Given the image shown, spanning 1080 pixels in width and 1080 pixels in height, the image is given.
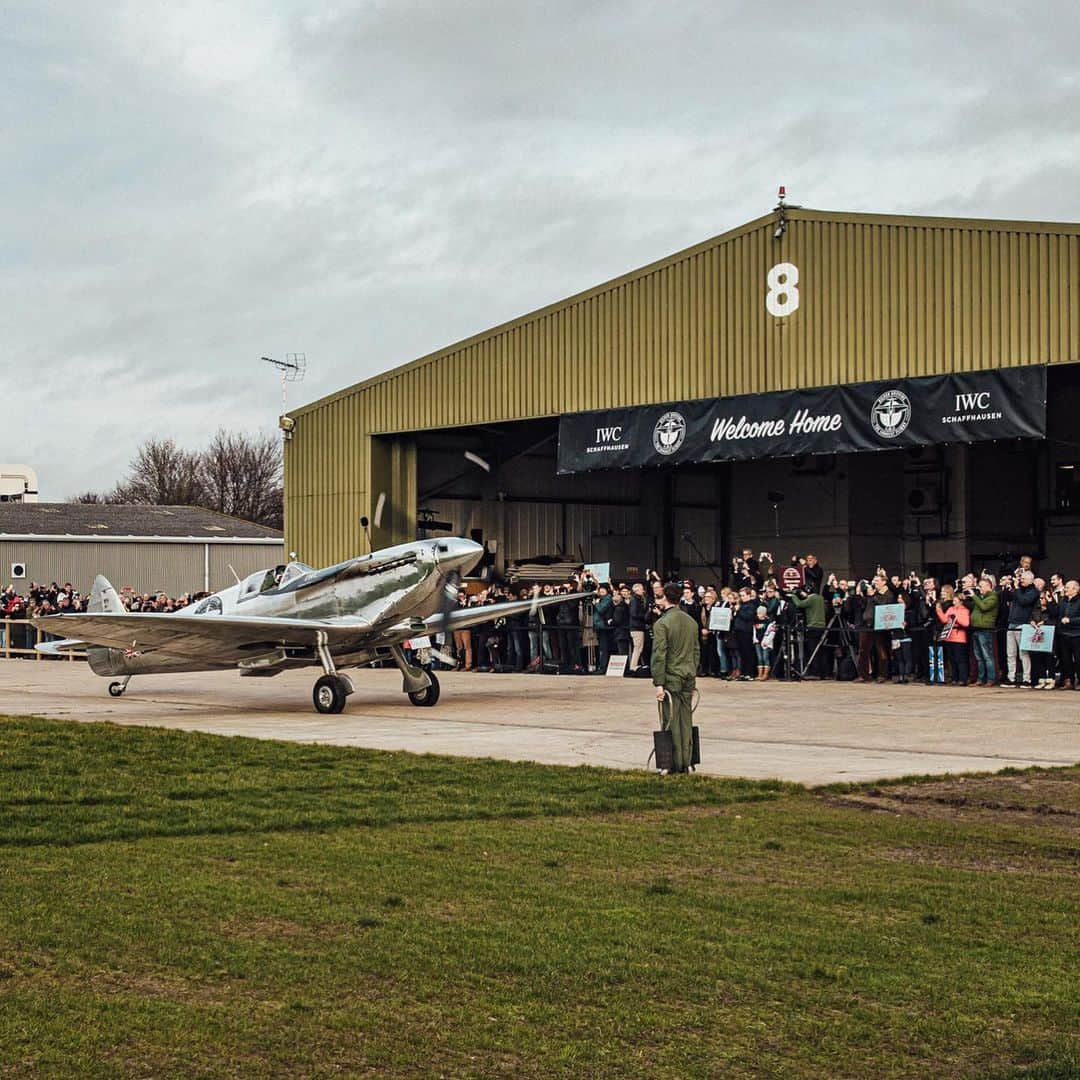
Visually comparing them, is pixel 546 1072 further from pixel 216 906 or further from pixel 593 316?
pixel 593 316

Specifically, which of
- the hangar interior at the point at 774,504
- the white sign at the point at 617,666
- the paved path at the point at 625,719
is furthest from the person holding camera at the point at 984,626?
the hangar interior at the point at 774,504

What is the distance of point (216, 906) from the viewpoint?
781cm

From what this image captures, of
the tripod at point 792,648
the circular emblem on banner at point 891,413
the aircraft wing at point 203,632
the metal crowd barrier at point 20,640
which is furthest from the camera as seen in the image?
the metal crowd barrier at point 20,640

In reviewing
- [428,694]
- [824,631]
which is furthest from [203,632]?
[824,631]

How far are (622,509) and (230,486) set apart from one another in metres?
69.8

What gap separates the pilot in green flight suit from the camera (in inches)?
523

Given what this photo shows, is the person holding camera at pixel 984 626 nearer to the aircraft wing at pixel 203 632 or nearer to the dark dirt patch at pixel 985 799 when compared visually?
the aircraft wing at pixel 203 632

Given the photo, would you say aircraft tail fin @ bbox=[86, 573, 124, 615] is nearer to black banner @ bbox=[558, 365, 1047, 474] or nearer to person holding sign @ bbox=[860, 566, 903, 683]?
black banner @ bbox=[558, 365, 1047, 474]

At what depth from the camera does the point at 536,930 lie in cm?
741

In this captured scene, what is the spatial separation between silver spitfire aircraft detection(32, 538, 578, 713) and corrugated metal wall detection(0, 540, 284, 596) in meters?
38.2

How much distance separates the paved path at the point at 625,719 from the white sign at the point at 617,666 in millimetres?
722

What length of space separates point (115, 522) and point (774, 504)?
38232 millimetres

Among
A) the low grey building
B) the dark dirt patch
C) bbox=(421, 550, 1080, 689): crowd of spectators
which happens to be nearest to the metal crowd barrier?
bbox=(421, 550, 1080, 689): crowd of spectators

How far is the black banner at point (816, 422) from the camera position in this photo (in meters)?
25.6
